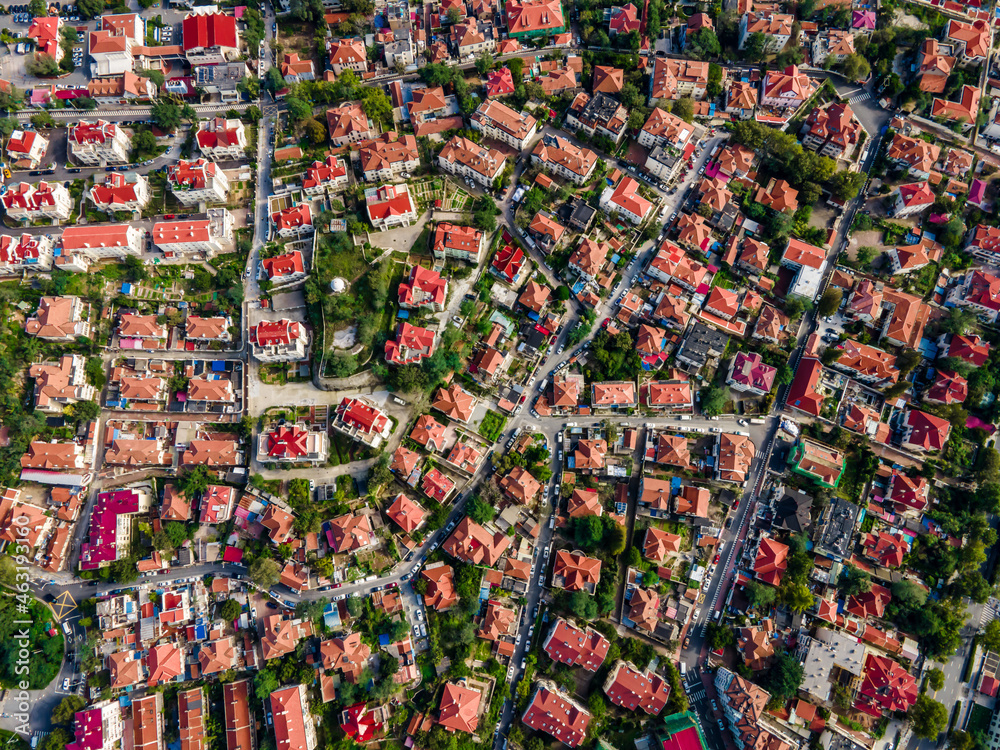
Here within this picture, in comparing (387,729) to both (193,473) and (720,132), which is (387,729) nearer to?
(193,473)

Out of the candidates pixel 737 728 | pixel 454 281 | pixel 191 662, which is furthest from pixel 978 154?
pixel 191 662

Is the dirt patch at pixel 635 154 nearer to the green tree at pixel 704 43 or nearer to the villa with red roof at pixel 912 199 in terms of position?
the green tree at pixel 704 43

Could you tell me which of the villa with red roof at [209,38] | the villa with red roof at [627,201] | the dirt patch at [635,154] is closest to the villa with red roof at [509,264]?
the villa with red roof at [627,201]

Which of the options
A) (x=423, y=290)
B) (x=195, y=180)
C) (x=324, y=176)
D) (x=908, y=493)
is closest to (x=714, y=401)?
(x=908, y=493)

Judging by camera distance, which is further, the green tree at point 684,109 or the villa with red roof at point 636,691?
the green tree at point 684,109

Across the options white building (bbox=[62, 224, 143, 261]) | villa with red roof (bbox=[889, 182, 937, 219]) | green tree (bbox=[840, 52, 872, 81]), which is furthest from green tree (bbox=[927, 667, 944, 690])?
white building (bbox=[62, 224, 143, 261])

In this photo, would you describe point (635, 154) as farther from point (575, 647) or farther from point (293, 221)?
point (575, 647)
